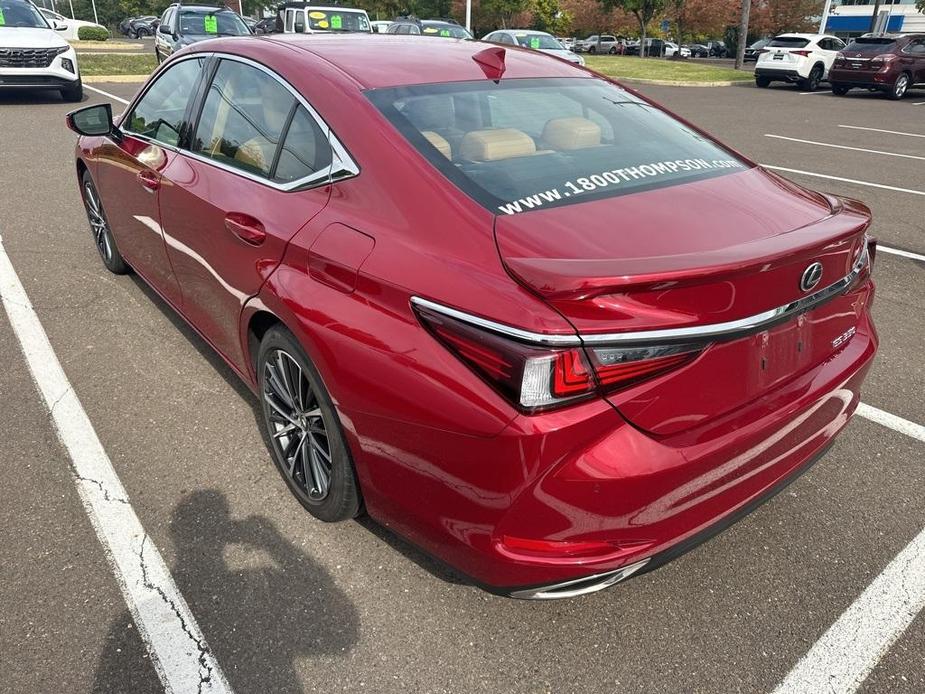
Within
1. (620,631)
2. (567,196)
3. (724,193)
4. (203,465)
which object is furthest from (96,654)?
(724,193)

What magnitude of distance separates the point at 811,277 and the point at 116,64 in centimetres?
2206

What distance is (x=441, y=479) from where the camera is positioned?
1.87 metres

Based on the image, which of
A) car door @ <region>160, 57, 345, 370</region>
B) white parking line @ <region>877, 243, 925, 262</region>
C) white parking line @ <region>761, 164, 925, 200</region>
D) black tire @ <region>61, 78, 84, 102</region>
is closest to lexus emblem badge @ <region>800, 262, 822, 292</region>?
car door @ <region>160, 57, 345, 370</region>

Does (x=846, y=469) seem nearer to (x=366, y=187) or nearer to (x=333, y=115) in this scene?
(x=366, y=187)

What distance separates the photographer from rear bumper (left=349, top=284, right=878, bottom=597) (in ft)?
5.58

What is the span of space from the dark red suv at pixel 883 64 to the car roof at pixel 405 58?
20.3 meters

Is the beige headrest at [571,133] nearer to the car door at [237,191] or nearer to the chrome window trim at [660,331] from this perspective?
the car door at [237,191]

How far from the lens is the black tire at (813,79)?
21312 mm

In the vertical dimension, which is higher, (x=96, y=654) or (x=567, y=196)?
(x=567, y=196)

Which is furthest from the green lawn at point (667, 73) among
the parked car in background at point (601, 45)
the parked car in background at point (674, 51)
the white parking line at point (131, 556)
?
the parked car in background at point (601, 45)

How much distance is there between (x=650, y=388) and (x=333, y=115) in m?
1.42

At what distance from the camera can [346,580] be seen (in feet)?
7.79

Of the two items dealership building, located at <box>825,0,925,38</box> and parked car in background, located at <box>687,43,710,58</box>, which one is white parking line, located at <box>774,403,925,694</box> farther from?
parked car in background, located at <box>687,43,710,58</box>

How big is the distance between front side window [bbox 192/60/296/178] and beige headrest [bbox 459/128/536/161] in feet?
2.34
